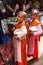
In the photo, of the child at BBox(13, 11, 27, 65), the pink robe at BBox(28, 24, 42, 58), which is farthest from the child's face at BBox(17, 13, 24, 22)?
the pink robe at BBox(28, 24, 42, 58)

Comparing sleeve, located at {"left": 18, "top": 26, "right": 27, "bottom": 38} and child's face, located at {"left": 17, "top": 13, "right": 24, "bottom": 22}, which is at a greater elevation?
child's face, located at {"left": 17, "top": 13, "right": 24, "bottom": 22}

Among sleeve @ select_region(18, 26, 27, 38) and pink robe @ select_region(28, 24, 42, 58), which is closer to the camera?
sleeve @ select_region(18, 26, 27, 38)

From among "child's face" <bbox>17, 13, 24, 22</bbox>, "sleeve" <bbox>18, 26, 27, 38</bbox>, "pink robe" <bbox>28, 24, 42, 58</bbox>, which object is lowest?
"pink robe" <bbox>28, 24, 42, 58</bbox>

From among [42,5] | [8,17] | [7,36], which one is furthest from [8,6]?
[42,5]

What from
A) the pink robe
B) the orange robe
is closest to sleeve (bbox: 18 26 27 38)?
the orange robe

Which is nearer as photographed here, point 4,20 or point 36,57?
point 4,20

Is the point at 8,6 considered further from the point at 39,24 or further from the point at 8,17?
the point at 39,24

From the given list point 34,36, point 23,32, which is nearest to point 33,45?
point 34,36

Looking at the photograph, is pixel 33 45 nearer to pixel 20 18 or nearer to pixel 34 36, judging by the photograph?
pixel 34 36

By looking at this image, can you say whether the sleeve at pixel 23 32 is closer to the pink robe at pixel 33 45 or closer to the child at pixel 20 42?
the child at pixel 20 42

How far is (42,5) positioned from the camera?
4.46 ft

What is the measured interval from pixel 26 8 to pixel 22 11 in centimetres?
7

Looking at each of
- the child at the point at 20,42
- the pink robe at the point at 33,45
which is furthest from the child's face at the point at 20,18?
the pink robe at the point at 33,45

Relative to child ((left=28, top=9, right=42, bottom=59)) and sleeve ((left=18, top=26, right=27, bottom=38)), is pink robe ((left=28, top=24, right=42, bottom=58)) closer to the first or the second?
child ((left=28, top=9, right=42, bottom=59))
